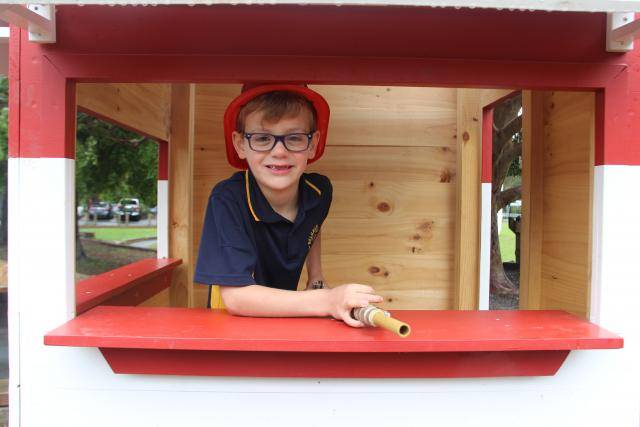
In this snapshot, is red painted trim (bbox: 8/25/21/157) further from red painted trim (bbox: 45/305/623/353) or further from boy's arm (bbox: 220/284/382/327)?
boy's arm (bbox: 220/284/382/327)

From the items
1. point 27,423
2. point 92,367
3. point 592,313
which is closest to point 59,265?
point 92,367

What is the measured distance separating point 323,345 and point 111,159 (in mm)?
10432

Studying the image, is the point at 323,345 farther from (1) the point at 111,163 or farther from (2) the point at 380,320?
(1) the point at 111,163

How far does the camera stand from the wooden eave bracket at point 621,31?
144 centimetres

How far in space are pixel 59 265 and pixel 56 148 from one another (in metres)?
0.33

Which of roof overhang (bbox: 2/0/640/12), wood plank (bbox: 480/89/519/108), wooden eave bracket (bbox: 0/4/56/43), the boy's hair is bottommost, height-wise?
the boy's hair

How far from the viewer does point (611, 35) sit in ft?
4.91

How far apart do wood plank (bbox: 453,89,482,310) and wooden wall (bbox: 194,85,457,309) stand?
7 cm

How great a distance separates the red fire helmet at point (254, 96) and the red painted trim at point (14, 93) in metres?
0.63

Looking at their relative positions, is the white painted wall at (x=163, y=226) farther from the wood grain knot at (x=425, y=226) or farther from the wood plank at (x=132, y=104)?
the wood grain knot at (x=425, y=226)

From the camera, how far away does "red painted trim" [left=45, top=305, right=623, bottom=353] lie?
1329mm

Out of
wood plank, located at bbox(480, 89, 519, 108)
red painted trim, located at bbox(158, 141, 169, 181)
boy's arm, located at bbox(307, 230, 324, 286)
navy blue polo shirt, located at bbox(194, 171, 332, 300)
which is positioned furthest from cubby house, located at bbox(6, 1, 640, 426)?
red painted trim, located at bbox(158, 141, 169, 181)

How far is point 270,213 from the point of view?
1.84 m

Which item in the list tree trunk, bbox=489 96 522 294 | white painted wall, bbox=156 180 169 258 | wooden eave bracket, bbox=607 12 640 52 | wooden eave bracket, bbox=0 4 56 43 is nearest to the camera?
wooden eave bracket, bbox=0 4 56 43
